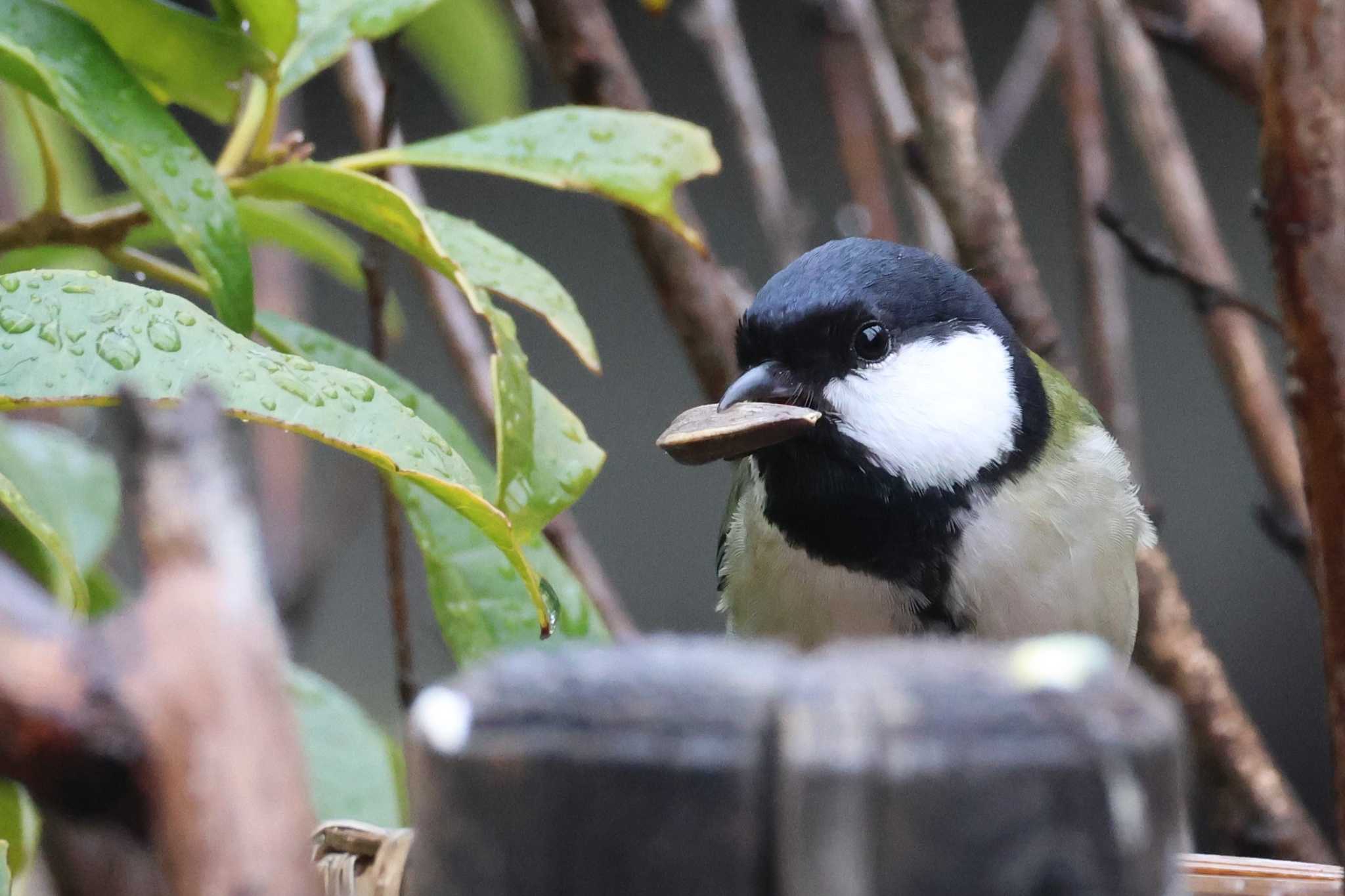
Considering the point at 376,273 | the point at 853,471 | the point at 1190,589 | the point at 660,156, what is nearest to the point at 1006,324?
the point at 853,471

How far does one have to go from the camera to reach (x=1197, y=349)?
2812 millimetres

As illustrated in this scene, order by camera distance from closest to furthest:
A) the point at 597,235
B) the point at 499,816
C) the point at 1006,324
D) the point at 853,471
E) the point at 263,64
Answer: the point at 499,816
the point at 263,64
the point at 853,471
the point at 1006,324
the point at 597,235

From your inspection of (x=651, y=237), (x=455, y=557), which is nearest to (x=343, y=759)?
(x=455, y=557)

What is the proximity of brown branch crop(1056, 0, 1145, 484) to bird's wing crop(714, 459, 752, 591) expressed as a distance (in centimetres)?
44

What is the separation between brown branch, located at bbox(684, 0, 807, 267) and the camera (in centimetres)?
145

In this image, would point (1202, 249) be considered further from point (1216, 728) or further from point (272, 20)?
point (272, 20)

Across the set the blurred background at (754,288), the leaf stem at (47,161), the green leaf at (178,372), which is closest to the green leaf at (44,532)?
the green leaf at (178,372)

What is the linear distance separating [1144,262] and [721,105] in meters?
1.55

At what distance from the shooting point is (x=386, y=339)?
1079 millimetres

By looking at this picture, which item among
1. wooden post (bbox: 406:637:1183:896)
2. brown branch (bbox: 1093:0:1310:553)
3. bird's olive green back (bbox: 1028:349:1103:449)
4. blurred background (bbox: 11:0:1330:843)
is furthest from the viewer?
blurred background (bbox: 11:0:1330:843)

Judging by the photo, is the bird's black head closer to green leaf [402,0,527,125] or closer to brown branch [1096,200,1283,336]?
brown branch [1096,200,1283,336]

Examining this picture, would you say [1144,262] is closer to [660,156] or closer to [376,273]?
[660,156]

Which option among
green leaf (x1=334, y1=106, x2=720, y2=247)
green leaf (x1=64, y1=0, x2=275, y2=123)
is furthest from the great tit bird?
green leaf (x1=64, y1=0, x2=275, y2=123)

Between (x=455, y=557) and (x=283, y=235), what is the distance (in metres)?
0.29
